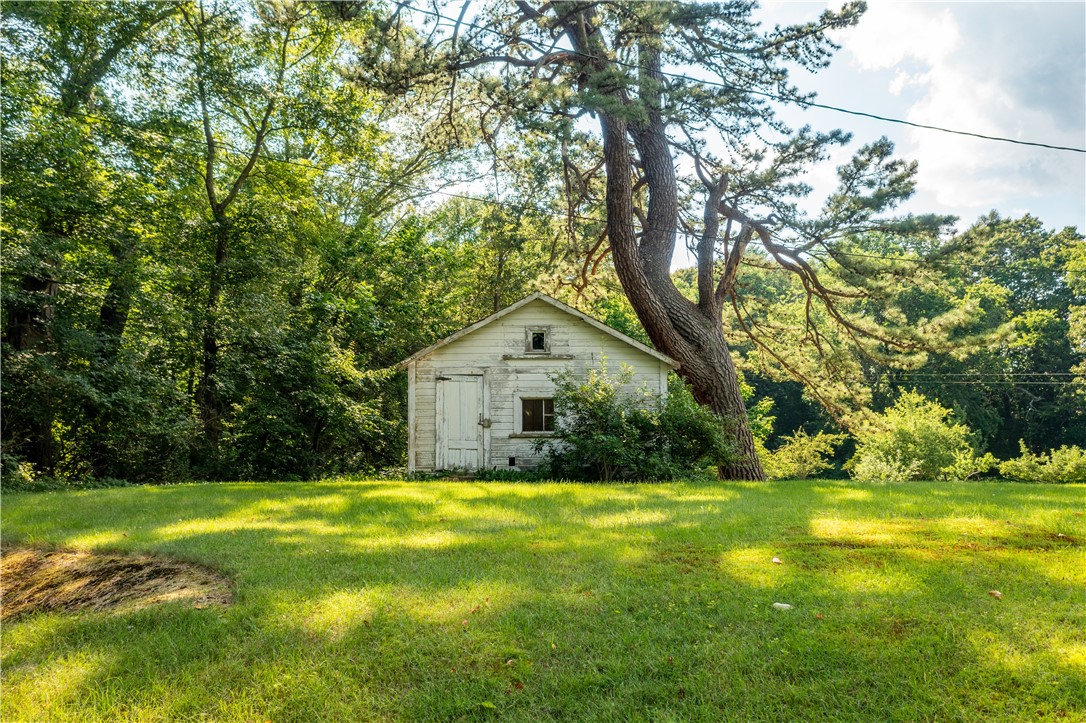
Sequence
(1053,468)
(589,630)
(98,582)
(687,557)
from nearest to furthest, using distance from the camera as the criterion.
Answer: (589,630) → (98,582) → (687,557) → (1053,468)

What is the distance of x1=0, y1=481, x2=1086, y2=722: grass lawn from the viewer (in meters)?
2.83

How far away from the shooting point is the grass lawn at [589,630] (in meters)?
2.83

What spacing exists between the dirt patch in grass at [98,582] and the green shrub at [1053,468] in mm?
28242

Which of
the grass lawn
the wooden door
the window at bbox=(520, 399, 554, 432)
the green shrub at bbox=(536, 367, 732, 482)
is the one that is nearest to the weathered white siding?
the wooden door

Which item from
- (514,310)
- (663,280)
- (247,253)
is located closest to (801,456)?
(663,280)

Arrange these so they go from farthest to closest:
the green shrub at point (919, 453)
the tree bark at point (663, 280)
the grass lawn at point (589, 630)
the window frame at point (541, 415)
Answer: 1. the green shrub at point (919, 453)
2. the window frame at point (541, 415)
3. the tree bark at point (663, 280)
4. the grass lawn at point (589, 630)

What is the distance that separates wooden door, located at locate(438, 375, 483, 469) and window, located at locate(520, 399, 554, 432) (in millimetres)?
1126

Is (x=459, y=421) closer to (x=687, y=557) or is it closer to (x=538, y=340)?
(x=538, y=340)

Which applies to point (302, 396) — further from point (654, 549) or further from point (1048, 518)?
point (1048, 518)

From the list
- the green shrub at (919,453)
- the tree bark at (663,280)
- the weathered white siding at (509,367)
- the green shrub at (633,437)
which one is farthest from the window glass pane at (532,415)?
the green shrub at (919,453)

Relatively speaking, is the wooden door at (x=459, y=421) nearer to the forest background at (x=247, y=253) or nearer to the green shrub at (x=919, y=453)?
the forest background at (x=247, y=253)

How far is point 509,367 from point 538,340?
3.30ft

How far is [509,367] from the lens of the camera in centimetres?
1480

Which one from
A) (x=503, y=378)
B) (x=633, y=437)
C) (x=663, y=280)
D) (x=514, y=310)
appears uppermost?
(x=663, y=280)
